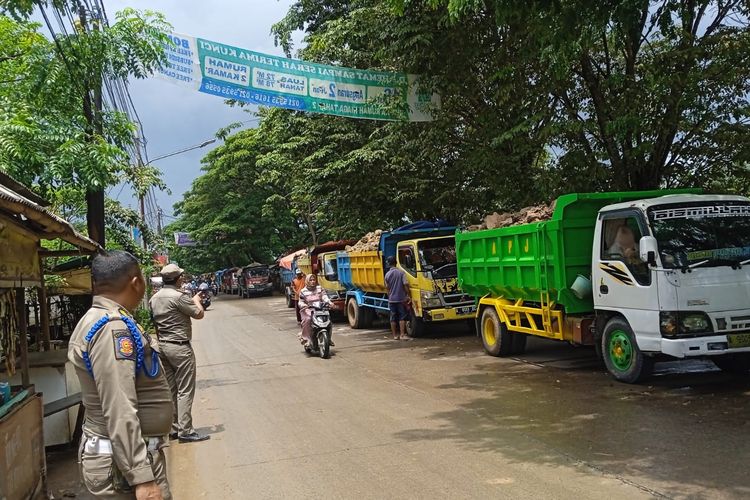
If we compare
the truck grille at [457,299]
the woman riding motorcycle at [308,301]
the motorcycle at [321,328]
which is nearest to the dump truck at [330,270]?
the truck grille at [457,299]

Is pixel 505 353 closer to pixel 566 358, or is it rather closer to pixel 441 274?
pixel 566 358

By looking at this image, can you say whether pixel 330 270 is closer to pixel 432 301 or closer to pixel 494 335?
pixel 432 301

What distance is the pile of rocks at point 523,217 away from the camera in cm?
988

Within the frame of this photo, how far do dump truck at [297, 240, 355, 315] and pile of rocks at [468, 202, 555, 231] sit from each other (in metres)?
8.47

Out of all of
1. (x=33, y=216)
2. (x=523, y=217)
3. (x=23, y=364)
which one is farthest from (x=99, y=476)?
(x=523, y=217)

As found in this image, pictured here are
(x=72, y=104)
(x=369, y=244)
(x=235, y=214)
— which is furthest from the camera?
(x=235, y=214)

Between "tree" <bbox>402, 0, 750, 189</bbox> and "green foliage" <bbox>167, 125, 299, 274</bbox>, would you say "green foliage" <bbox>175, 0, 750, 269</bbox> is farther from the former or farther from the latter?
"green foliage" <bbox>167, 125, 299, 274</bbox>

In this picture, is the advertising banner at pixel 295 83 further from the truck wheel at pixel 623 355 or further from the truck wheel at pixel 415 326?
the truck wheel at pixel 623 355

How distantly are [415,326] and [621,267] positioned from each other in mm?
7190

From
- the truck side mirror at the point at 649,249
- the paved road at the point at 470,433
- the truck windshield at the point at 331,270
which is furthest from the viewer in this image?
the truck windshield at the point at 331,270

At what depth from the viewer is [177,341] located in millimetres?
6883

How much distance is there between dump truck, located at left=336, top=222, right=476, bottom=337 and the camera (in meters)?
13.9

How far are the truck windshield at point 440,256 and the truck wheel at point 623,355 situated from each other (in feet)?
19.6

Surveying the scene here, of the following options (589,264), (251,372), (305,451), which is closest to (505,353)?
(589,264)
